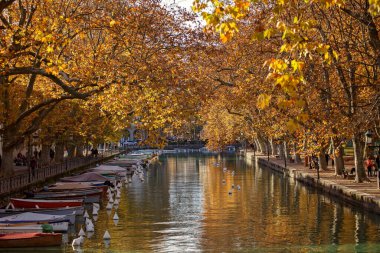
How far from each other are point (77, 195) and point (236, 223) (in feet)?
43.5

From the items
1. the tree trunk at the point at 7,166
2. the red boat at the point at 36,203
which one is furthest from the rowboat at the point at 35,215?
the tree trunk at the point at 7,166

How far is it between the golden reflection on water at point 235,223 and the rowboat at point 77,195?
1.92m

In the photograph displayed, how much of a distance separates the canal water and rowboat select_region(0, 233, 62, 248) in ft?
2.73

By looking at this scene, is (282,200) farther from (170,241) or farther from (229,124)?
(229,124)

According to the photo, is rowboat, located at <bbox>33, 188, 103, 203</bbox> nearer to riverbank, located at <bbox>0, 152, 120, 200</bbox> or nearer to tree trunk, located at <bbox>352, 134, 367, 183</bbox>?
riverbank, located at <bbox>0, 152, 120, 200</bbox>

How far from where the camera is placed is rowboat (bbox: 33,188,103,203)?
38750 mm

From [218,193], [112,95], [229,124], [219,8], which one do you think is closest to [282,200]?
[218,193]

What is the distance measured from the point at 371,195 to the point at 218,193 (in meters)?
15.6

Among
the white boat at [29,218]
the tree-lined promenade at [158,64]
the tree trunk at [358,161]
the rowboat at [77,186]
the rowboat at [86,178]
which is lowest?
the white boat at [29,218]

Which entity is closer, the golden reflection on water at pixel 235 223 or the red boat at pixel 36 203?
the golden reflection on water at pixel 235 223

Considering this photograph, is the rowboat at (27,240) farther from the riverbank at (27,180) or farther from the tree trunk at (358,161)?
the tree trunk at (358,161)

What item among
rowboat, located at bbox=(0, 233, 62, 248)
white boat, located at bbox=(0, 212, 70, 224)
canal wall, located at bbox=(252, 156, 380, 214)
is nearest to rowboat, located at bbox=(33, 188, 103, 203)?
white boat, located at bbox=(0, 212, 70, 224)

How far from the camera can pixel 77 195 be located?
132 feet

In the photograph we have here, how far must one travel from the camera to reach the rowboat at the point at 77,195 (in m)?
38.8
